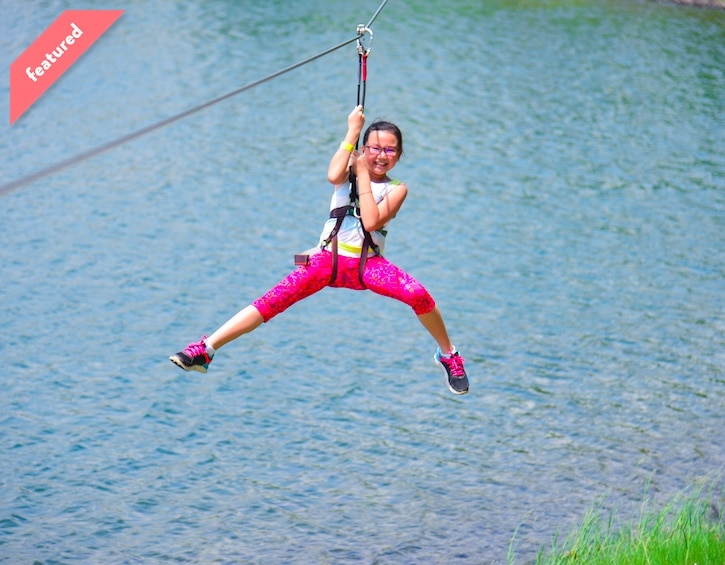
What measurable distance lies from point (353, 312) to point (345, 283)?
12.6m

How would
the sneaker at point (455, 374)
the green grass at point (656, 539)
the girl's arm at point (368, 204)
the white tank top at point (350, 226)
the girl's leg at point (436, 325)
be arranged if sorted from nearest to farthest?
the girl's arm at point (368, 204)
the white tank top at point (350, 226)
the girl's leg at point (436, 325)
the sneaker at point (455, 374)
the green grass at point (656, 539)

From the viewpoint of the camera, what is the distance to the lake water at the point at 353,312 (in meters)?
15.5

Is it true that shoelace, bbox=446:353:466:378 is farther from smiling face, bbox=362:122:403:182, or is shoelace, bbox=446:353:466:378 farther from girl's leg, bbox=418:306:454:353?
smiling face, bbox=362:122:403:182

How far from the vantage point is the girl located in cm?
820

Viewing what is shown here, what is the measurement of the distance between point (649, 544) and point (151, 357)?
9502 millimetres

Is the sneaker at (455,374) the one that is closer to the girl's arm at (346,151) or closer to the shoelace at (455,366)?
the shoelace at (455,366)

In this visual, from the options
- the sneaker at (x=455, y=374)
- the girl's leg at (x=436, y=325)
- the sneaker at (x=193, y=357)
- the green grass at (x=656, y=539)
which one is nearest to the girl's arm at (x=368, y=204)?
the girl's leg at (x=436, y=325)

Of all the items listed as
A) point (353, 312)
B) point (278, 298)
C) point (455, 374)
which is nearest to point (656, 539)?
point (455, 374)

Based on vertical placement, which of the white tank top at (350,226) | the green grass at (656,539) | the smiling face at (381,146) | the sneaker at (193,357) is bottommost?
the green grass at (656,539)

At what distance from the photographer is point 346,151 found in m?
8.00

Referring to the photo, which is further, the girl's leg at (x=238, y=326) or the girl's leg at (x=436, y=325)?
the girl's leg at (x=436, y=325)

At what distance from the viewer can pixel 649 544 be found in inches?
476

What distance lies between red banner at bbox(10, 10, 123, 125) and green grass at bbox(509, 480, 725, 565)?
64.5ft

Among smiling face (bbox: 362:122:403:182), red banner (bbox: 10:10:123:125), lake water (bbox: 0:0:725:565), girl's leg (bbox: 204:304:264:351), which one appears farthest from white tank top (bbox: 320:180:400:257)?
red banner (bbox: 10:10:123:125)
